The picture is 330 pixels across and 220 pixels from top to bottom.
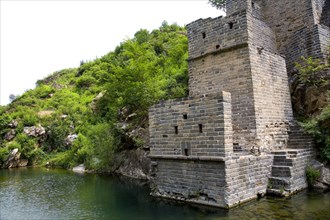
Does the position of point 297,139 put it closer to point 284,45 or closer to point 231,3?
point 284,45

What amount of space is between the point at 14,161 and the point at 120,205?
58.8 ft

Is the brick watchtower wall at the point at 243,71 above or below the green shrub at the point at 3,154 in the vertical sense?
above

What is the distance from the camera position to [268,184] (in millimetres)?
9641

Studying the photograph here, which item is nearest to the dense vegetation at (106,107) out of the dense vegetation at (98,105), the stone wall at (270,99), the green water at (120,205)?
the dense vegetation at (98,105)

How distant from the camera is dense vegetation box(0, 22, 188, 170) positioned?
17.6 metres

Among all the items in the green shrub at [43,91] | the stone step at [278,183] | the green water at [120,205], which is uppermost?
the green shrub at [43,91]

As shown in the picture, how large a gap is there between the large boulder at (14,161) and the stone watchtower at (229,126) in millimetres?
18116

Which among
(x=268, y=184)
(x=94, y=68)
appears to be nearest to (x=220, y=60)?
(x=268, y=184)

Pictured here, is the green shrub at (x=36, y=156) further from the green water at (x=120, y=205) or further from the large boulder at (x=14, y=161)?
the green water at (x=120, y=205)

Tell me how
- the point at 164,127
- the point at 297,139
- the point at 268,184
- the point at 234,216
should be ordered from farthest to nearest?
the point at 297,139, the point at 164,127, the point at 268,184, the point at 234,216

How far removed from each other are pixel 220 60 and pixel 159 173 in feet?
17.0

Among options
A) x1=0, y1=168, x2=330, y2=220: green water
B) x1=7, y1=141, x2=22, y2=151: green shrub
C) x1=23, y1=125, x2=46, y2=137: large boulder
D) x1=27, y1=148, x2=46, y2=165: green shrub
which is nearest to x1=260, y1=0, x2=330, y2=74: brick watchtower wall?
x1=0, y1=168, x2=330, y2=220: green water

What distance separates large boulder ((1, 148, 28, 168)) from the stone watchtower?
1812 cm

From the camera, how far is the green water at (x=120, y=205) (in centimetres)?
780
